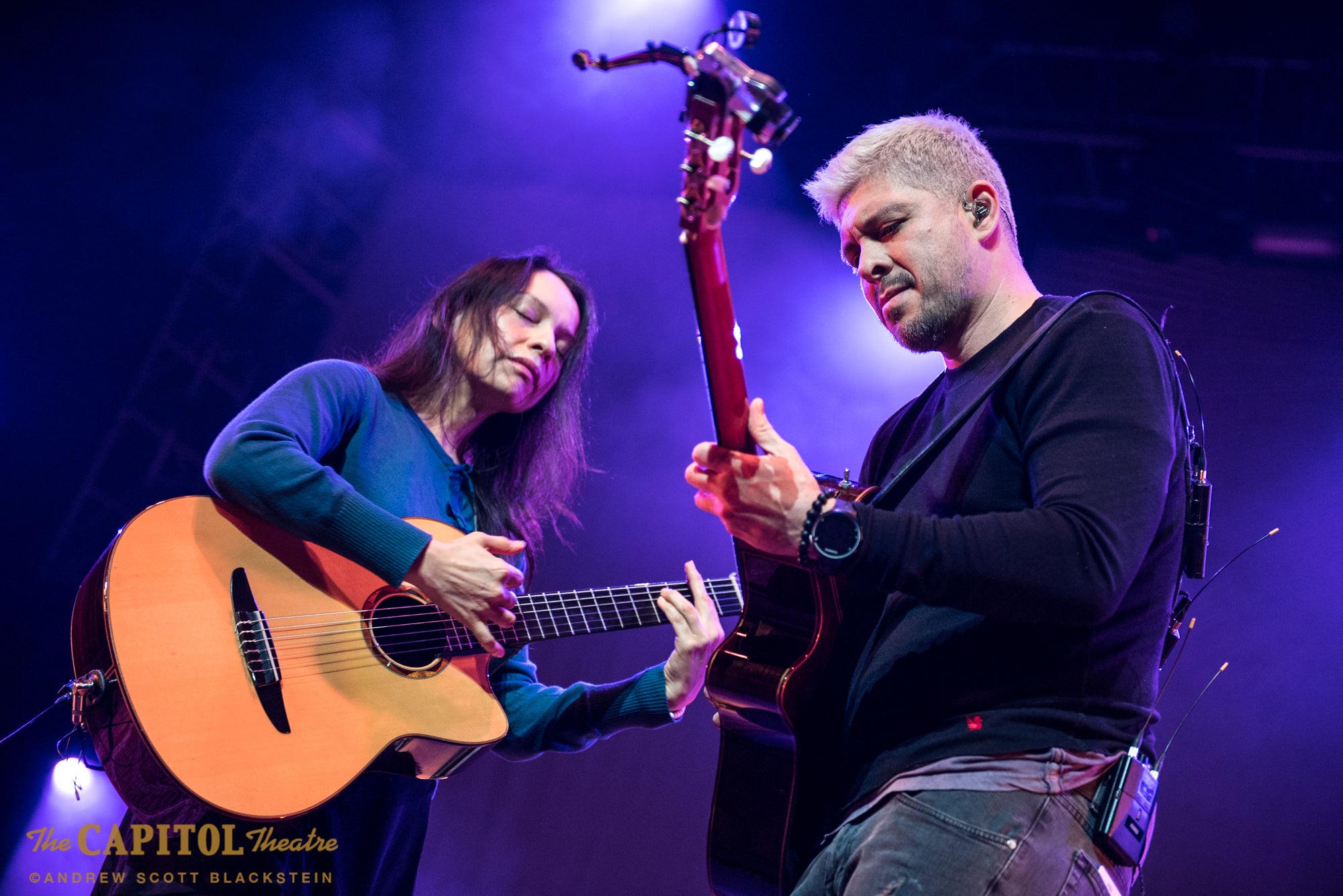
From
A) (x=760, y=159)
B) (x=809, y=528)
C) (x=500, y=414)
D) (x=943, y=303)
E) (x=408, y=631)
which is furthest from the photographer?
(x=500, y=414)

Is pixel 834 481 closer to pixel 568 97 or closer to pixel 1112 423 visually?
pixel 1112 423

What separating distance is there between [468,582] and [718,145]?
4.91 feet

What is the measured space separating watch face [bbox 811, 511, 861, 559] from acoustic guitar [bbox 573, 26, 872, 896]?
260mm

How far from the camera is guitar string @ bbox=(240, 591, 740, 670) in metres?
2.53

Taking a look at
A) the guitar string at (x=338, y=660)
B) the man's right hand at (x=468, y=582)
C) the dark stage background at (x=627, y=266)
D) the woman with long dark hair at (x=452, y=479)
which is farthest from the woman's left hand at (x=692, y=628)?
the dark stage background at (x=627, y=266)

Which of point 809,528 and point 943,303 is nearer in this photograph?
point 809,528

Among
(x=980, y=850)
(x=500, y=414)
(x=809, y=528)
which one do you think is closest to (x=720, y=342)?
(x=809, y=528)

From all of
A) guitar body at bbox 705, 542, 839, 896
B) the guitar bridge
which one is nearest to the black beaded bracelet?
guitar body at bbox 705, 542, 839, 896

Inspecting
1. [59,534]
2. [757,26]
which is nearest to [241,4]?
[59,534]

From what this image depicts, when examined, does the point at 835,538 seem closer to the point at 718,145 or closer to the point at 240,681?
the point at 718,145

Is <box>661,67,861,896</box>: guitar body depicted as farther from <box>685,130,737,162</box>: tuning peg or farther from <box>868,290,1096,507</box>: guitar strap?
<box>685,130,737,162</box>: tuning peg

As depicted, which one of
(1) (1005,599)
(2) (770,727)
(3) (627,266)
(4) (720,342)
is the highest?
(3) (627,266)

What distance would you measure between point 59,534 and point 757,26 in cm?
435

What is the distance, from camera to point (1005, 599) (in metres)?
1.54
